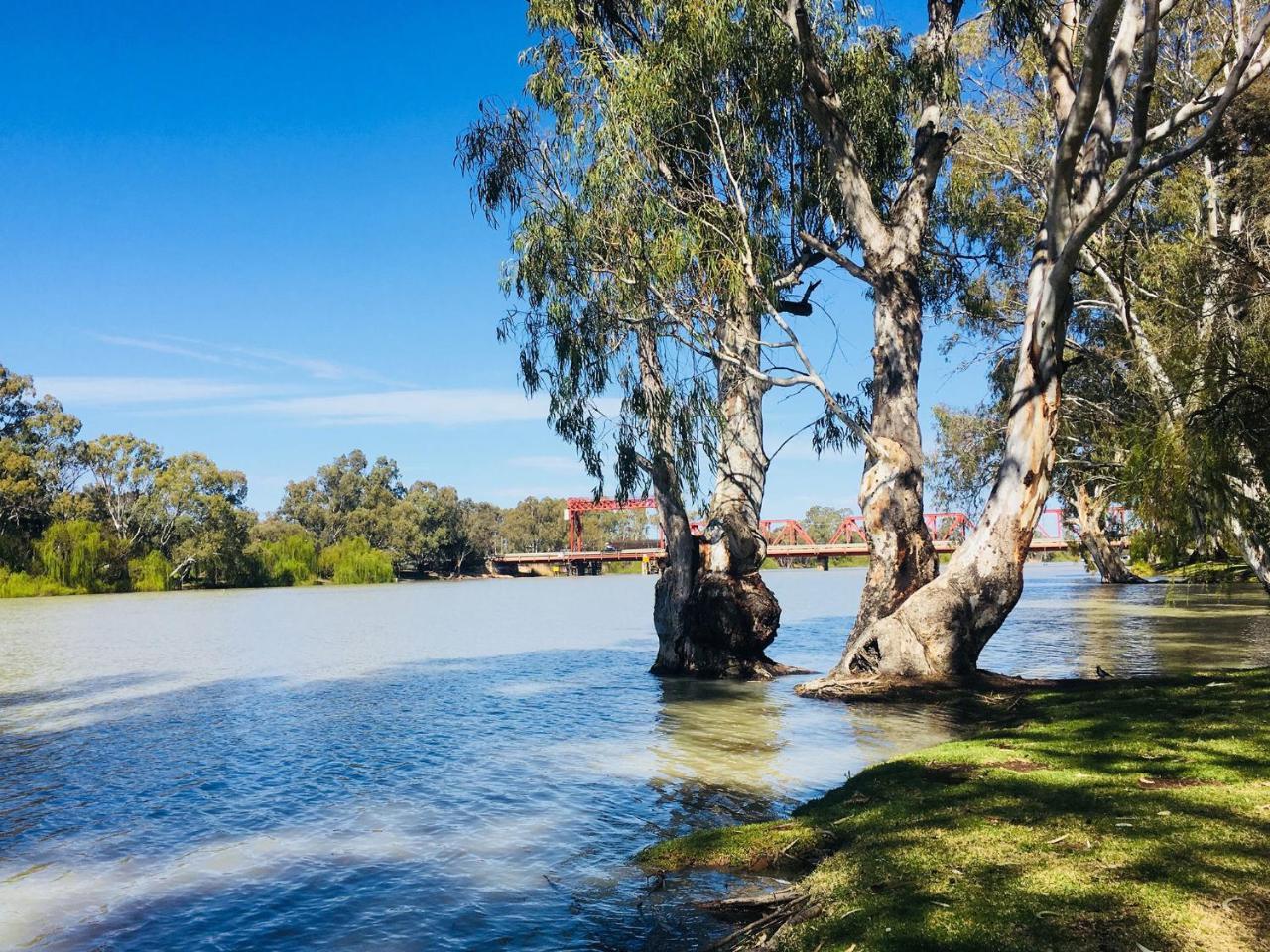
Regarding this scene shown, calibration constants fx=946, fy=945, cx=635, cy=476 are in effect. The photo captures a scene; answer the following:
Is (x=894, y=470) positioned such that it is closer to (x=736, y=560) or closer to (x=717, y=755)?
(x=736, y=560)

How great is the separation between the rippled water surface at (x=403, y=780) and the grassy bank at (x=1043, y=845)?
2.78ft

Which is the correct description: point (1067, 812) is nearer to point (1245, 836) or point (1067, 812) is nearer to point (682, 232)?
point (1245, 836)

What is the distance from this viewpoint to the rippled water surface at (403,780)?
17.6ft

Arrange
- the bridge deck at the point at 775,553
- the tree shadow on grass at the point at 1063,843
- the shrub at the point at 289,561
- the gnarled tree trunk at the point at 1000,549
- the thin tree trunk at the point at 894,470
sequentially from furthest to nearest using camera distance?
the bridge deck at the point at 775,553
the shrub at the point at 289,561
the thin tree trunk at the point at 894,470
the gnarled tree trunk at the point at 1000,549
the tree shadow on grass at the point at 1063,843

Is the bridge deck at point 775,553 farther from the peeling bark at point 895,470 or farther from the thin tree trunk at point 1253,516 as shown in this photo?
the peeling bark at point 895,470

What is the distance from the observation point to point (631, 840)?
655 cm

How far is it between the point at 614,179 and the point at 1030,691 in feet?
29.3

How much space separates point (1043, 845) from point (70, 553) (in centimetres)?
6402

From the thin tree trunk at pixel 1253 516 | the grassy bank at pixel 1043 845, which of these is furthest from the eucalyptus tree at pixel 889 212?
the grassy bank at pixel 1043 845

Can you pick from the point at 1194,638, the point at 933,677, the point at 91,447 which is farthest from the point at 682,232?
the point at 91,447

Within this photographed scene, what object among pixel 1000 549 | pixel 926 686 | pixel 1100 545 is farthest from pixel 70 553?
pixel 1000 549

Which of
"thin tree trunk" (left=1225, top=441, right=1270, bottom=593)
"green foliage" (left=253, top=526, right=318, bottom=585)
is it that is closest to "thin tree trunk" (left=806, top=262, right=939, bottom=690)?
"thin tree trunk" (left=1225, top=441, right=1270, bottom=593)

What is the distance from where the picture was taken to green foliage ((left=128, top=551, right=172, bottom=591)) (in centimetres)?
6278

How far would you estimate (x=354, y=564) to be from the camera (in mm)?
81438
